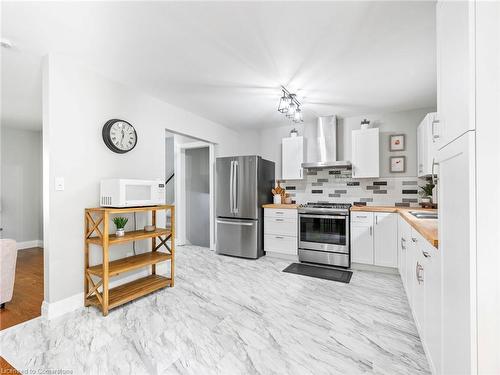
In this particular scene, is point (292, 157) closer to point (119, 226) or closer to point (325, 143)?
point (325, 143)

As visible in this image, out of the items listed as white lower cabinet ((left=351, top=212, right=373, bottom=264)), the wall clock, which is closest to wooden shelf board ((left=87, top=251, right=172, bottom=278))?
the wall clock

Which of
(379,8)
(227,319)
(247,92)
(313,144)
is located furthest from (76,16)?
(313,144)

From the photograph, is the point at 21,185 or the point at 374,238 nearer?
the point at 374,238

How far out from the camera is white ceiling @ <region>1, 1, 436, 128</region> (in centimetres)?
166

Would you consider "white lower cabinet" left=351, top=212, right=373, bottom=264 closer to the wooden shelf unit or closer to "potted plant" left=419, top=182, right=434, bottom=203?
"potted plant" left=419, top=182, right=434, bottom=203

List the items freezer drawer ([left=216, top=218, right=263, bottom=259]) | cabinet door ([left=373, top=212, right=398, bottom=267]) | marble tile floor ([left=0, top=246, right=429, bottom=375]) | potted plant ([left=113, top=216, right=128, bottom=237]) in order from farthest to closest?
freezer drawer ([left=216, top=218, right=263, bottom=259])
cabinet door ([left=373, top=212, right=398, bottom=267])
potted plant ([left=113, top=216, right=128, bottom=237])
marble tile floor ([left=0, top=246, right=429, bottom=375])

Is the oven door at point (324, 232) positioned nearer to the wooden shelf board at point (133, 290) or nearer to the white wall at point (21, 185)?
the wooden shelf board at point (133, 290)

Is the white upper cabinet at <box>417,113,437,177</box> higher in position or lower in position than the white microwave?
higher

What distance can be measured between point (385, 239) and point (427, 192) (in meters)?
0.97

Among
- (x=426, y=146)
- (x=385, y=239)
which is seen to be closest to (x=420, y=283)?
(x=385, y=239)

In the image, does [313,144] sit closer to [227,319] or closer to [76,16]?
[227,319]

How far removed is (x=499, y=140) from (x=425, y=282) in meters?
1.09

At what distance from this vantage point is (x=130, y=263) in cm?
249

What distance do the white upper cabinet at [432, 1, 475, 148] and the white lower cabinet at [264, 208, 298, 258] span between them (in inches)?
109
